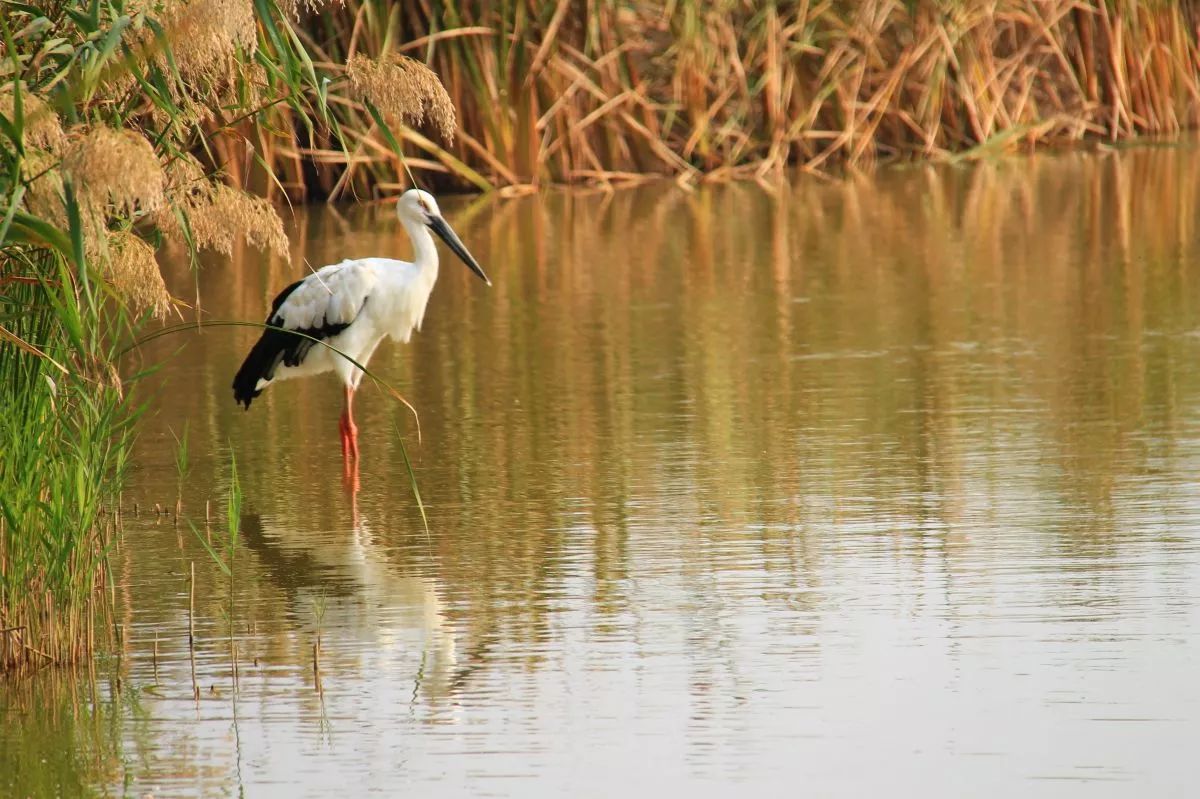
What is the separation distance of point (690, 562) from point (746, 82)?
1505 cm

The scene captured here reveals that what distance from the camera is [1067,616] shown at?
6.04 metres

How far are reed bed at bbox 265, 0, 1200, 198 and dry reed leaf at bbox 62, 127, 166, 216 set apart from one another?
14.1 meters

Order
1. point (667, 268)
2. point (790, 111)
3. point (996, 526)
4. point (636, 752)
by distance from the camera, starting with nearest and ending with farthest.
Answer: point (636, 752) < point (996, 526) < point (667, 268) < point (790, 111)

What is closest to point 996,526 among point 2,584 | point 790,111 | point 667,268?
point 2,584

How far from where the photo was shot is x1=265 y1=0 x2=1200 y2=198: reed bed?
20.3 metres

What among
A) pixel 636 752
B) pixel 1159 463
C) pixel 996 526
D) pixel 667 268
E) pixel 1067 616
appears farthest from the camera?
pixel 667 268

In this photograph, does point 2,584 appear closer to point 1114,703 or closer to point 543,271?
point 1114,703

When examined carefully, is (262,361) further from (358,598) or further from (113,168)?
(113,168)

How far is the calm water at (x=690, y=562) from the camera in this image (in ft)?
16.5

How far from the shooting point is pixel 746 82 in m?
21.4

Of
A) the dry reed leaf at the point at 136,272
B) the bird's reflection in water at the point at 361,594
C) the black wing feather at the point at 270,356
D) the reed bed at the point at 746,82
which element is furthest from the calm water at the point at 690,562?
the reed bed at the point at 746,82

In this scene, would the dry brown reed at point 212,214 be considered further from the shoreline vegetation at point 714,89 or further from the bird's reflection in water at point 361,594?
the shoreline vegetation at point 714,89

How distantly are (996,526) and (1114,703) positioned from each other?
6.70 ft

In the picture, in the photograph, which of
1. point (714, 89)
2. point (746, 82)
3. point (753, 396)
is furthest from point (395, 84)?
point (714, 89)
